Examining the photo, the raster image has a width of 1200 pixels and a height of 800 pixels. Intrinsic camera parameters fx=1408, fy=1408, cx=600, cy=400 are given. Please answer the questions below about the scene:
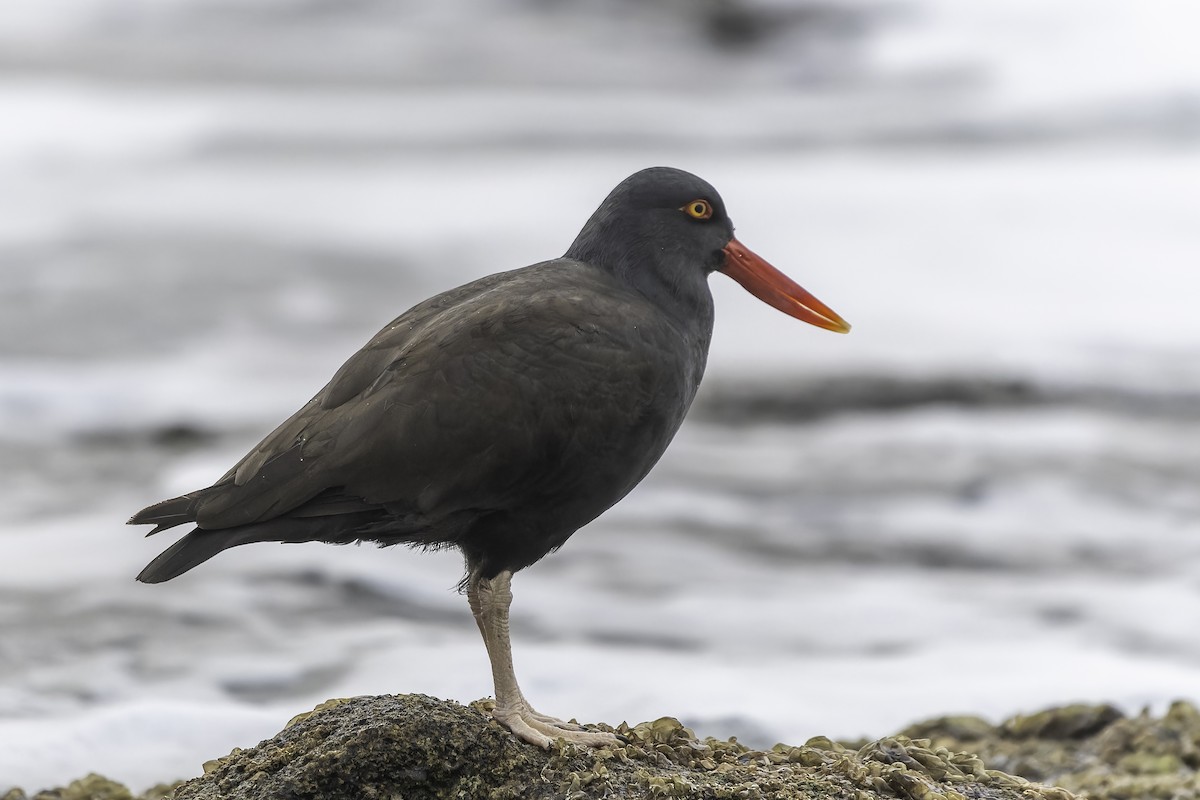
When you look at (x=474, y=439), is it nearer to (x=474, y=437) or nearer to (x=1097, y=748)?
(x=474, y=437)

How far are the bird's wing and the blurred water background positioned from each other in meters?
3.85

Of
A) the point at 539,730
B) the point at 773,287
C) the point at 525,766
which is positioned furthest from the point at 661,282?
the point at 525,766

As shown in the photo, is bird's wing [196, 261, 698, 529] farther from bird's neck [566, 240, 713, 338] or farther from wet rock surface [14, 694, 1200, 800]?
wet rock surface [14, 694, 1200, 800]

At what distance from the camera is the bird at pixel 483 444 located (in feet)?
15.2

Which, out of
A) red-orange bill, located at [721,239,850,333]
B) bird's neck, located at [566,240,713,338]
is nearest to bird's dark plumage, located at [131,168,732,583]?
bird's neck, located at [566,240,713,338]

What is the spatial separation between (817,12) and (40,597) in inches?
936

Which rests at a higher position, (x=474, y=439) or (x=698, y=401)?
(x=698, y=401)

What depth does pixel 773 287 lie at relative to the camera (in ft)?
18.8

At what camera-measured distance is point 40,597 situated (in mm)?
10977

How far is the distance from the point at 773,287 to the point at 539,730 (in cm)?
207

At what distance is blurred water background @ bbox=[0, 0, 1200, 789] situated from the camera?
10.1 meters

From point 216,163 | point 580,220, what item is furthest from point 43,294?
point 580,220

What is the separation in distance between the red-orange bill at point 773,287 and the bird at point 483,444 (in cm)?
67

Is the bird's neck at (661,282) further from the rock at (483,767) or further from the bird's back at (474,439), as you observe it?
the rock at (483,767)
